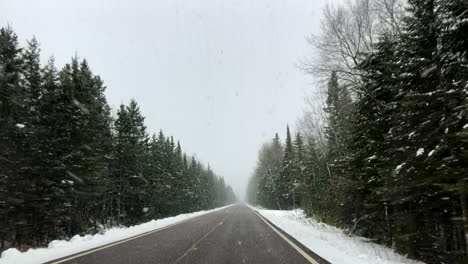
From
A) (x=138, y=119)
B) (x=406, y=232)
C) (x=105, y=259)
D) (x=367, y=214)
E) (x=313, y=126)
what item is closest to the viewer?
(x=105, y=259)

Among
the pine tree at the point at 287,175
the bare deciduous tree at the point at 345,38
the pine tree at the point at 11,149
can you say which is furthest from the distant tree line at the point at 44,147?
the pine tree at the point at 287,175

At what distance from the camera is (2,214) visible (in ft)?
54.7

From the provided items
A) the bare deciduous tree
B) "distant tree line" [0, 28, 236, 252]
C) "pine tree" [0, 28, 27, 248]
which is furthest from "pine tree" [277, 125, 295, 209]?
"pine tree" [0, 28, 27, 248]

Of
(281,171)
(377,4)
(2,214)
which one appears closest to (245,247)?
(377,4)

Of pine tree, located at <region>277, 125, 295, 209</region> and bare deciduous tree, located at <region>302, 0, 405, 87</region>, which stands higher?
bare deciduous tree, located at <region>302, 0, 405, 87</region>

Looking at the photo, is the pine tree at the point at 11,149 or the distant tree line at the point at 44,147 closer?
the pine tree at the point at 11,149

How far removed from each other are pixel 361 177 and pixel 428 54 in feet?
16.5

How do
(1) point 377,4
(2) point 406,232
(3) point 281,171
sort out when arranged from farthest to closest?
(3) point 281,171
(1) point 377,4
(2) point 406,232

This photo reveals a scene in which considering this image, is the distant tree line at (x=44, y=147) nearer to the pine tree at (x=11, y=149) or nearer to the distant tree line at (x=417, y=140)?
the pine tree at (x=11, y=149)

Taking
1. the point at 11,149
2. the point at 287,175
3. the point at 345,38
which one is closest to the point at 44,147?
the point at 11,149

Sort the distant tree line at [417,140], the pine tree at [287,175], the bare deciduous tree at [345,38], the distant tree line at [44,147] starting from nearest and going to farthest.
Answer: the distant tree line at [417,140]
the bare deciduous tree at [345,38]
the distant tree line at [44,147]
the pine tree at [287,175]

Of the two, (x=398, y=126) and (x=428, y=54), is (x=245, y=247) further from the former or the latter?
(x=428, y=54)

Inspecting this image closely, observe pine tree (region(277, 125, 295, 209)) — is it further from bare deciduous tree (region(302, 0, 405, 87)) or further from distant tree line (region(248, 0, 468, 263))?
distant tree line (region(248, 0, 468, 263))

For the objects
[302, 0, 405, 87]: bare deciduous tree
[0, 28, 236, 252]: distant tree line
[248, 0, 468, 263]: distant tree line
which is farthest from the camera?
[0, 28, 236, 252]: distant tree line
